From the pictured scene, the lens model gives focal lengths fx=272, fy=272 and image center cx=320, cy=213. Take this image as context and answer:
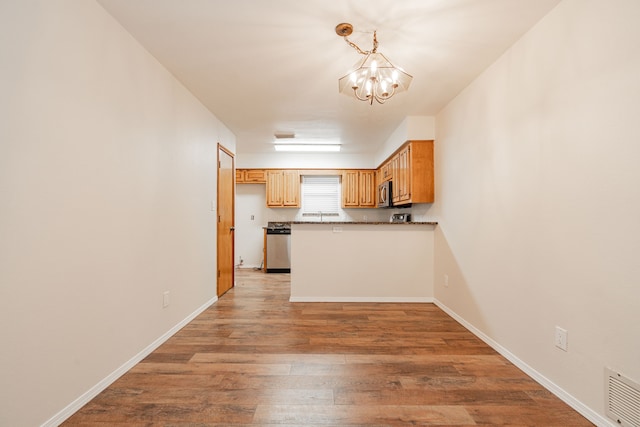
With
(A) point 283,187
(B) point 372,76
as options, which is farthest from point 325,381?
(A) point 283,187

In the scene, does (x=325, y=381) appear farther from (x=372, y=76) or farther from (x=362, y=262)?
(x=372, y=76)

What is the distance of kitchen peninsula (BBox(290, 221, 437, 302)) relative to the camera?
143 inches

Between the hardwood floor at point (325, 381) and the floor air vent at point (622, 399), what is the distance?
175mm

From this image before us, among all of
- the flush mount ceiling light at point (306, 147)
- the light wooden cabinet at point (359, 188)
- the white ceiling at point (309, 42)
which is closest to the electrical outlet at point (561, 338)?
the white ceiling at point (309, 42)

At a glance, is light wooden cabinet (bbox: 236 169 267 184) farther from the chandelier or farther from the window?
the chandelier

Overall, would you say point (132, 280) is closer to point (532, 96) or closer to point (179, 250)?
point (179, 250)

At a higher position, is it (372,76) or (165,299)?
(372,76)

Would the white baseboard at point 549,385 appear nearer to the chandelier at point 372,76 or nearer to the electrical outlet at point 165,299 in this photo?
the chandelier at point 372,76

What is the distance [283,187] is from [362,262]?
3025 millimetres

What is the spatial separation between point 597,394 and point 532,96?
187 cm

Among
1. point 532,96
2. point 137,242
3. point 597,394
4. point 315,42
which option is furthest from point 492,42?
point 137,242

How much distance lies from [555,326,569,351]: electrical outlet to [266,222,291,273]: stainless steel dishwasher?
452 centimetres

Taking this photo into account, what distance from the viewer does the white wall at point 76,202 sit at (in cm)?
125

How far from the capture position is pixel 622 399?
4.38ft
